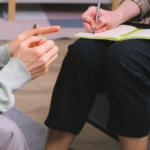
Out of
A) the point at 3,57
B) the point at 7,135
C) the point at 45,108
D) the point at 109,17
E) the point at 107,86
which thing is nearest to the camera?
the point at 7,135

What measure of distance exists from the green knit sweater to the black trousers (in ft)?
0.85

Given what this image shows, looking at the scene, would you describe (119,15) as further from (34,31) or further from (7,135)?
(7,135)

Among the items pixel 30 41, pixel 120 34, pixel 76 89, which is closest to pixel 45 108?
pixel 76 89

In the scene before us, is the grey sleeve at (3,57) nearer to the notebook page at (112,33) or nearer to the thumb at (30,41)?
the thumb at (30,41)

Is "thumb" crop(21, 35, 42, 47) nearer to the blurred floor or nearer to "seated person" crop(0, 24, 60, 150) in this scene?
"seated person" crop(0, 24, 60, 150)

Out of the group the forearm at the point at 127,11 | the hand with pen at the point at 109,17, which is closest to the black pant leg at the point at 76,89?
the hand with pen at the point at 109,17

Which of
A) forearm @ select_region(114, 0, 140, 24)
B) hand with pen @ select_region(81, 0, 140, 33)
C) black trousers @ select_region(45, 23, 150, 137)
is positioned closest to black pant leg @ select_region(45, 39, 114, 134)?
black trousers @ select_region(45, 23, 150, 137)

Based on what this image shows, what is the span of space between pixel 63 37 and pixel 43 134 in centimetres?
109

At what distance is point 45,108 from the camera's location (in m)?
1.23

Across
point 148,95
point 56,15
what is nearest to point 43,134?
point 148,95

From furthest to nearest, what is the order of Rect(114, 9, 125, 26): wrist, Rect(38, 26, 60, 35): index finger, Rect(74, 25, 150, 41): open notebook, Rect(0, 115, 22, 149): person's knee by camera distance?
1. Rect(114, 9, 125, 26): wrist
2. Rect(74, 25, 150, 41): open notebook
3. Rect(38, 26, 60, 35): index finger
4. Rect(0, 115, 22, 149): person's knee

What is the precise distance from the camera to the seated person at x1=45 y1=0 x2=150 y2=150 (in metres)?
0.74

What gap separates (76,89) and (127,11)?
37 cm

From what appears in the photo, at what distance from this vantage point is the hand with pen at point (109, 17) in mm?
899
